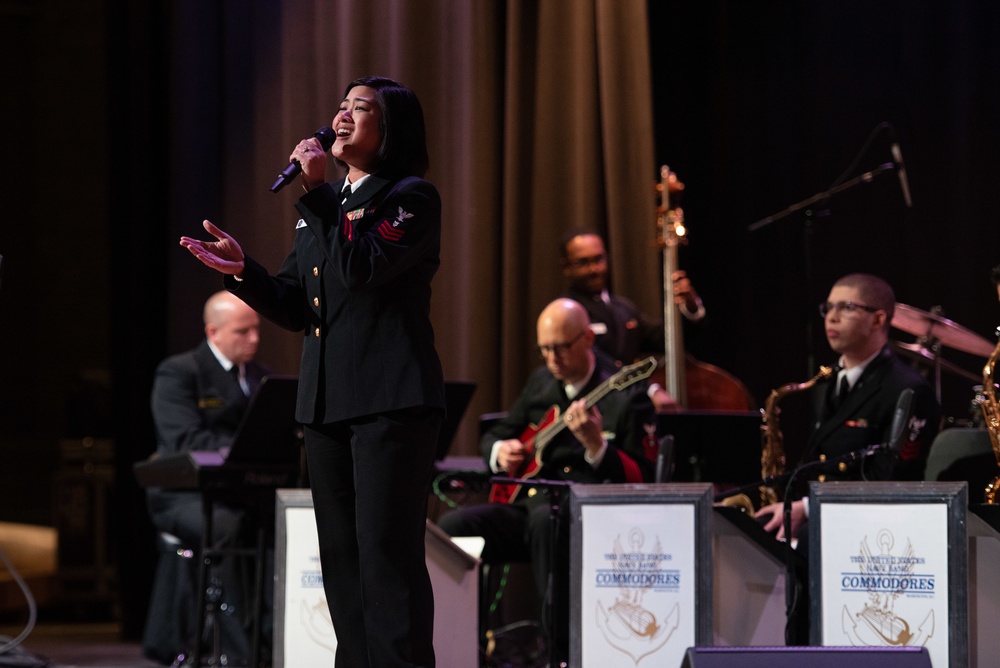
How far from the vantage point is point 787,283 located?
5.80 metres

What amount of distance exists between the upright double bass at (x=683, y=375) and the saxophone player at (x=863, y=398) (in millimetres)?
817

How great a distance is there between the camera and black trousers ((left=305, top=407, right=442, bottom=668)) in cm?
256

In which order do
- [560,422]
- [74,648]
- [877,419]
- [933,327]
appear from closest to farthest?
[877,419] < [933,327] < [560,422] < [74,648]

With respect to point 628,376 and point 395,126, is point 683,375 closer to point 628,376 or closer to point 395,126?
point 628,376

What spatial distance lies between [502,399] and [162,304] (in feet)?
5.66

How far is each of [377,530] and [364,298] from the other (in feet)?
1.56

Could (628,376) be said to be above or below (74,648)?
above

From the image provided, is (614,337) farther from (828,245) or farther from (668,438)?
(668,438)

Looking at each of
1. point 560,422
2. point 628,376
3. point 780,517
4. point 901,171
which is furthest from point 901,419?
point 901,171

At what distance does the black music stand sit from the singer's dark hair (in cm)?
154

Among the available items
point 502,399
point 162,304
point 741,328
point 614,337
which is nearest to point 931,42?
point 741,328

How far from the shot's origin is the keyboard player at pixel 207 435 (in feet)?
16.5

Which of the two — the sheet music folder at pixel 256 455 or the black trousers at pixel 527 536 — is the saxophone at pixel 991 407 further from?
the sheet music folder at pixel 256 455

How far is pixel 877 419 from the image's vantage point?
412cm
